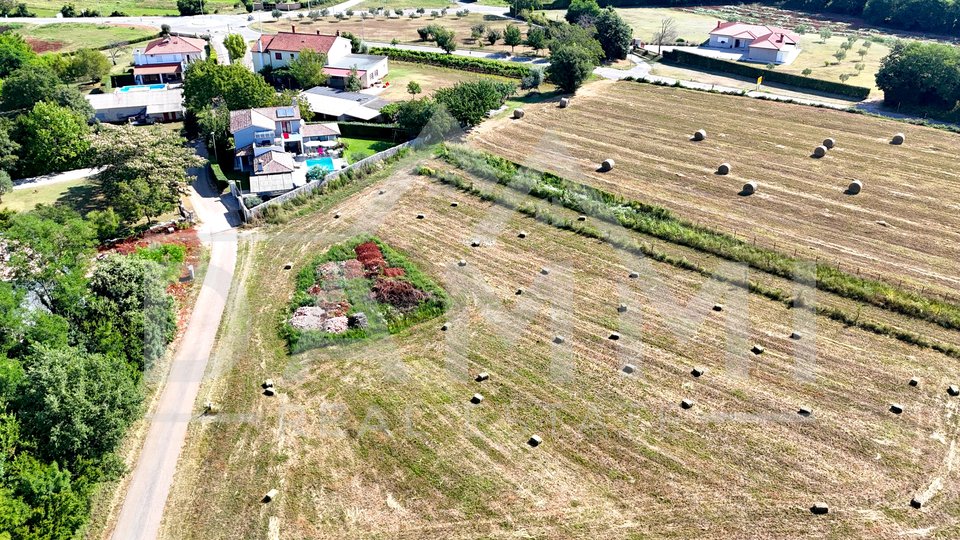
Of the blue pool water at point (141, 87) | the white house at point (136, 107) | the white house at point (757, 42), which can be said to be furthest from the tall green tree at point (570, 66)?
the blue pool water at point (141, 87)

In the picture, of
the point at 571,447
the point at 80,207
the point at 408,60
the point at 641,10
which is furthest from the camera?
the point at 641,10

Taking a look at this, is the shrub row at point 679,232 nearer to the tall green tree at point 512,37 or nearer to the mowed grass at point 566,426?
the mowed grass at point 566,426

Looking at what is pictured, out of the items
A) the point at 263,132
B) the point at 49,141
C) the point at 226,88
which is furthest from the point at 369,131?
the point at 49,141

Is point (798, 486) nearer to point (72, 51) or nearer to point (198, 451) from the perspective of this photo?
point (198, 451)

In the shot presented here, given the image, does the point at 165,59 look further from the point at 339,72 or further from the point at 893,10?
the point at 893,10

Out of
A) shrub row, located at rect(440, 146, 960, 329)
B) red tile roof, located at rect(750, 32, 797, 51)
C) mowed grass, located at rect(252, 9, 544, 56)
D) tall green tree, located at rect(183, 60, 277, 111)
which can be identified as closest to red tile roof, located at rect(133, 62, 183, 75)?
tall green tree, located at rect(183, 60, 277, 111)

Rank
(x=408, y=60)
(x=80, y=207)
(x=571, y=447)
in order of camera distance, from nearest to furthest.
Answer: (x=571, y=447), (x=80, y=207), (x=408, y=60)


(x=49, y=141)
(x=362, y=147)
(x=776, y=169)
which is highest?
(x=776, y=169)

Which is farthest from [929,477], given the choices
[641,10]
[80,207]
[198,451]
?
[641,10]
